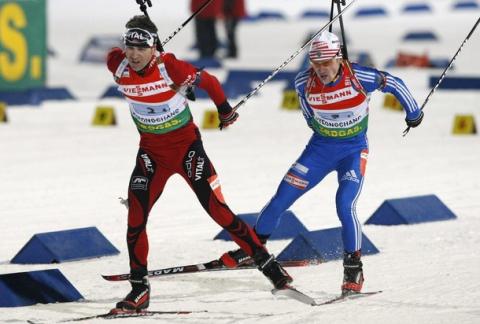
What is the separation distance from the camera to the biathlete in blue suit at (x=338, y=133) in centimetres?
838

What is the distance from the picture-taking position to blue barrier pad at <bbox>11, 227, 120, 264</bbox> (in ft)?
31.0

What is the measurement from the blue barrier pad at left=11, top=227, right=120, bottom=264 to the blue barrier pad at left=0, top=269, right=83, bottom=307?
1.17 metres

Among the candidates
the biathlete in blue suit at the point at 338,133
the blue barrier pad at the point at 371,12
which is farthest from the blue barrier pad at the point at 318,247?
the blue barrier pad at the point at 371,12

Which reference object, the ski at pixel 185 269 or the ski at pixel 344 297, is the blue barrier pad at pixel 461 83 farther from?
the ski at pixel 344 297

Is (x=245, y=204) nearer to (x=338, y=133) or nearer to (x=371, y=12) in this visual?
(x=338, y=133)

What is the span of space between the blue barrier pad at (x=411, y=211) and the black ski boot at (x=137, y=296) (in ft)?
11.3

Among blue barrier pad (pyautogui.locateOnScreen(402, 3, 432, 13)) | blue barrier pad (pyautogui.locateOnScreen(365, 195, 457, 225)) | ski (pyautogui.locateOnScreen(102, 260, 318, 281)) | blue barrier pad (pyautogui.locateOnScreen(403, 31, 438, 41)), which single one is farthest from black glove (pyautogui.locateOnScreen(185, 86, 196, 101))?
blue barrier pad (pyautogui.locateOnScreen(402, 3, 432, 13))

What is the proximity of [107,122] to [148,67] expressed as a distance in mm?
9574

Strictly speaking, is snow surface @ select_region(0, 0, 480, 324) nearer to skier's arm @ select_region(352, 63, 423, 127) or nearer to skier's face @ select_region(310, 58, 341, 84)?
skier's arm @ select_region(352, 63, 423, 127)

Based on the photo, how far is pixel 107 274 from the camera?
9156mm

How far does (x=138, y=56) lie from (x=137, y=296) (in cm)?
135

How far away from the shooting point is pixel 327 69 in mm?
8375

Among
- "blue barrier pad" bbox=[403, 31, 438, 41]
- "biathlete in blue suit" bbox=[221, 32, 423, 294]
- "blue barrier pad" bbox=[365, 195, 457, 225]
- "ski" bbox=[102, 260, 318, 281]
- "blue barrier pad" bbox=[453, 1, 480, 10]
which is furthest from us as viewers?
"blue barrier pad" bbox=[453, 1, 480, 10]

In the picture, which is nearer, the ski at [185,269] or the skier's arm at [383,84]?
the skier's arm at [383,84]
